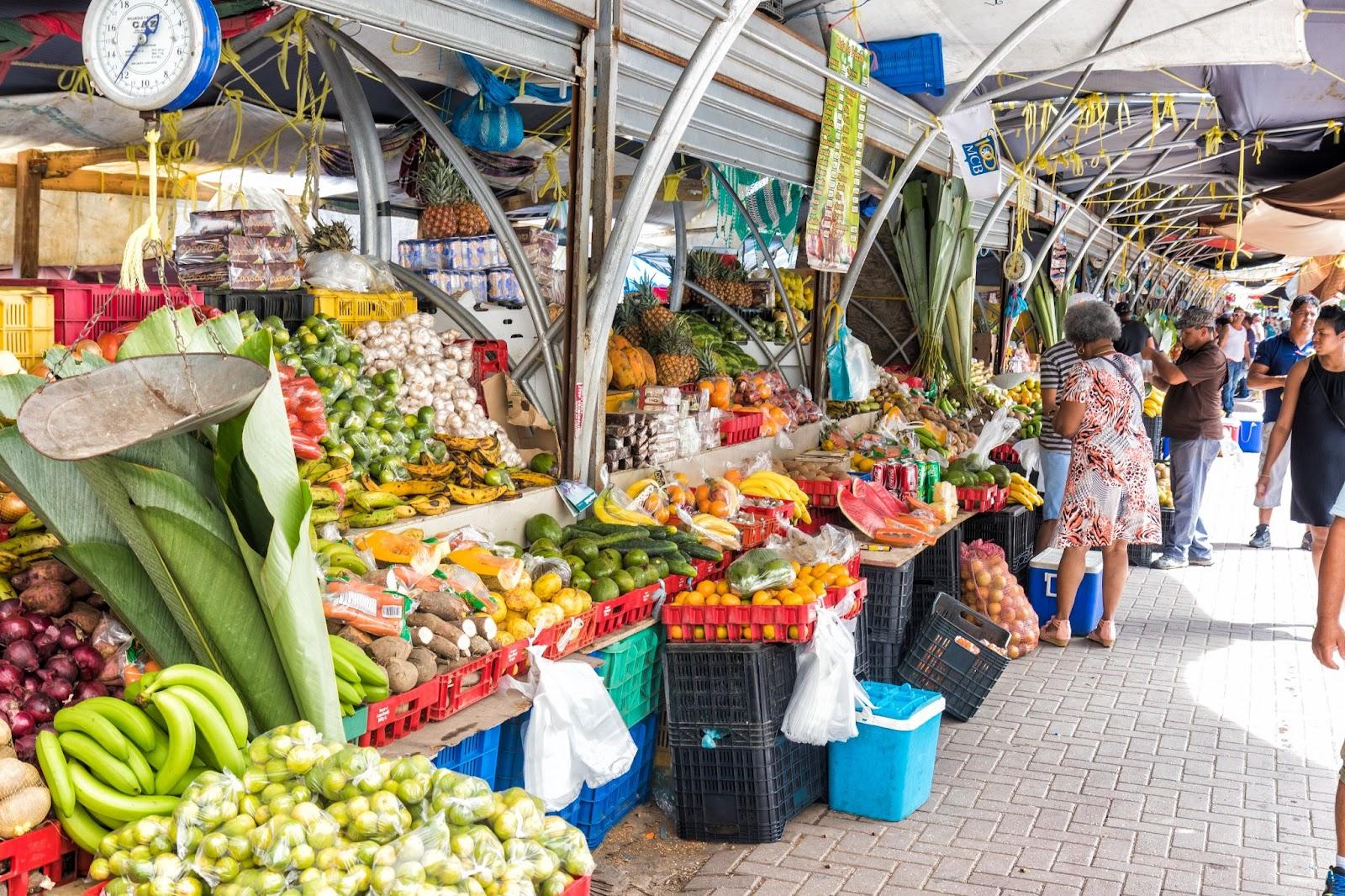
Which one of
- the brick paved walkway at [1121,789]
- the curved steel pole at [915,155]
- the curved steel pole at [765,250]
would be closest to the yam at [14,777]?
the brick paved walkway at [1121,789]

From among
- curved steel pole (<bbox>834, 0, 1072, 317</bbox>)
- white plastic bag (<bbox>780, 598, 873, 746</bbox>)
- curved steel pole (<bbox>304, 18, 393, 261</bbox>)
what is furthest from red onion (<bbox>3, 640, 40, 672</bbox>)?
curved steel pole (<bbox>834, 0, 1072, 317</bbox>)

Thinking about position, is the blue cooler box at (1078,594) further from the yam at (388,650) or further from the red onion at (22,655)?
the red onion at (22,655)

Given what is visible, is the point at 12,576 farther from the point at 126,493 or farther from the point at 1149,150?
the point at 1149,150

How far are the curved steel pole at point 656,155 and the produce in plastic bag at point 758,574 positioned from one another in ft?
3.68

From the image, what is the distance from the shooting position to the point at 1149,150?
11.2 meters

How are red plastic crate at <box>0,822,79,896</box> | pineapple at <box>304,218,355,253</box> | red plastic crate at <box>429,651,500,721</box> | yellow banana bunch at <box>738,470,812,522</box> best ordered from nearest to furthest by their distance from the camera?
red plastic crate at <box>0,822,79,896</box>, red plastic crate at <box>429,651,500,721</box>, pineapple at <box>304,218,355,253</box>, yellow banana bunch at <box>738,470,812,522</box>

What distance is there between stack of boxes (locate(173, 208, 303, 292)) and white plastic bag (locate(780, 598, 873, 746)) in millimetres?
2624

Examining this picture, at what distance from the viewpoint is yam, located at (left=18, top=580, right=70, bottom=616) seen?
2877 millimetres

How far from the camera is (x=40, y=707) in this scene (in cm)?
261

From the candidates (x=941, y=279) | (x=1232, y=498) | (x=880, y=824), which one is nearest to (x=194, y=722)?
(x=880, y=824)

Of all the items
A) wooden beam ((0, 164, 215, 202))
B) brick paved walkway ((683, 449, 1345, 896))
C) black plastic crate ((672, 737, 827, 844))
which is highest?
wooden beam ((0, 164, 215, 202))

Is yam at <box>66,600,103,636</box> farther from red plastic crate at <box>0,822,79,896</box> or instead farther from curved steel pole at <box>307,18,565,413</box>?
curved steel pole at <box>307,18,565,413</box>

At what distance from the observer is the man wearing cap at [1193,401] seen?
8602mm

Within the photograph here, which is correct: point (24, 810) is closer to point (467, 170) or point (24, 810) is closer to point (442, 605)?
point (442, 605)
